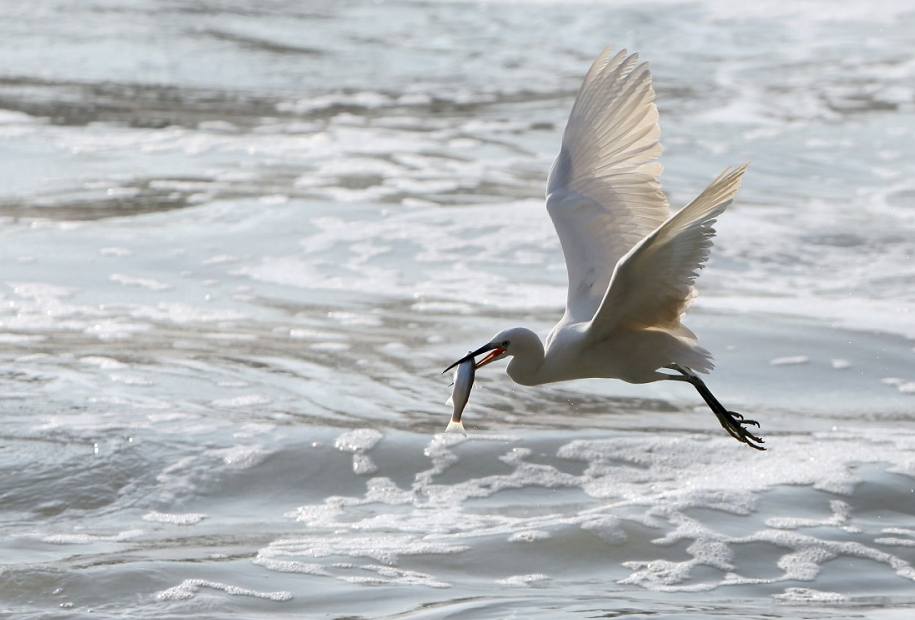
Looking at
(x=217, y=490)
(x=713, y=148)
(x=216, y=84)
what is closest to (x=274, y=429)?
(x=217, y=490)

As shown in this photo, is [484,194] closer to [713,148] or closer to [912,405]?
[713,148]

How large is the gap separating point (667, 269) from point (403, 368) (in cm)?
352

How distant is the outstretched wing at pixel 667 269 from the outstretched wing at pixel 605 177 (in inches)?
17.6

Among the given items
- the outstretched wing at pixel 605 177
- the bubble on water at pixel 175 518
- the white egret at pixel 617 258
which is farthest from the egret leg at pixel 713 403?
the bubble on water at pixel 175 518

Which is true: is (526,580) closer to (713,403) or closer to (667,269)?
(713,403)

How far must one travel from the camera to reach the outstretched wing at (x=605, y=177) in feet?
16.9

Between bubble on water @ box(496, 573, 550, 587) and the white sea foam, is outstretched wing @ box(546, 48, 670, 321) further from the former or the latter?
the white sea foam

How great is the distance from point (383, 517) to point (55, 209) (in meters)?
5.69

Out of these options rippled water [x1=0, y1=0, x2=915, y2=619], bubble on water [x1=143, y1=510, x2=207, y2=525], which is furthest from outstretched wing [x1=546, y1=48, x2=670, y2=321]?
bubble on water [x1=143, y1=510, x2=207, y2=525]

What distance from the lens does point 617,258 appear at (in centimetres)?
512

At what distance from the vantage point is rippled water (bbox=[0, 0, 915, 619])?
554 centimetres

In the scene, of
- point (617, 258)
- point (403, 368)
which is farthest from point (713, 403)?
point (403, 368)

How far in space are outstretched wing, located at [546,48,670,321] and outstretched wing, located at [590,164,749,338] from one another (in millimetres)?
447

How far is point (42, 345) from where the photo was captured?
25.7 ft
